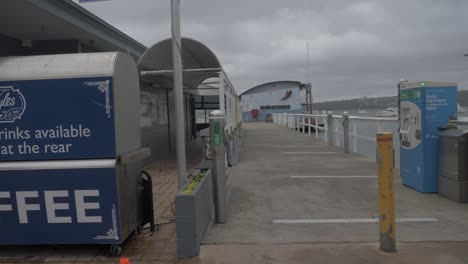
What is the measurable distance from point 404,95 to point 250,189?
320 centimetres

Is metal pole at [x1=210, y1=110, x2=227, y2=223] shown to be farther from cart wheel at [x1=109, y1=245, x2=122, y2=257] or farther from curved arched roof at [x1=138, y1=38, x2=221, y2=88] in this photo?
curved arched roof at [x1=138, y1=38, x2=221, y2=88]

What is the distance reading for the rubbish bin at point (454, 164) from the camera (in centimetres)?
607

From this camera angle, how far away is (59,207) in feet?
14.7

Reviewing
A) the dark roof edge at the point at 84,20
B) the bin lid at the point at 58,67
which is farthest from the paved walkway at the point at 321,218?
the dark roof edge at the point at 84,20

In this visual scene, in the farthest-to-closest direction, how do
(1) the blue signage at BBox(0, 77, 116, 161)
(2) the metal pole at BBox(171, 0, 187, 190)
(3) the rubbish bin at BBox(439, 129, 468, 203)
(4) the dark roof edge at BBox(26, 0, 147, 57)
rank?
1. (4) the dark roof edge at BBox(26, 0, 147, 57)
2. (3) the rubbish bin at BBox(439, 129, 468, 203)
3. (2) the metal pole at BBox(171, 0, 187, 190)
4. (1) the blue signage at BBox(0, 77, 116, 161)

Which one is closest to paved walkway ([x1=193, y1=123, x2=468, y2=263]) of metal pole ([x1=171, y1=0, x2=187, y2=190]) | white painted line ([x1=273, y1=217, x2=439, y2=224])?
white painted line ([x1=273, y1=217, x2=439, y2=224])

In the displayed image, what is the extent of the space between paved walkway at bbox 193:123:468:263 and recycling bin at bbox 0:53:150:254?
1.30 m

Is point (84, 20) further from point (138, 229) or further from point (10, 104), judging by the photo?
point (138, 229)

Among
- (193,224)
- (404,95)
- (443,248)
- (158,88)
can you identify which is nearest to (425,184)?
(404,95)

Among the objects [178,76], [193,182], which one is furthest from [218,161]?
[178,76]

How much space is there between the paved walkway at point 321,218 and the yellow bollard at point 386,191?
0.18 m

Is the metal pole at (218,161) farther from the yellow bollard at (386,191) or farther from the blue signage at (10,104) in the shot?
the blue signage at (10,104)

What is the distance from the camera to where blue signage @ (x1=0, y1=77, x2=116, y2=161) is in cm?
440

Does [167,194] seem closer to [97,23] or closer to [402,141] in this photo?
[402,141]
